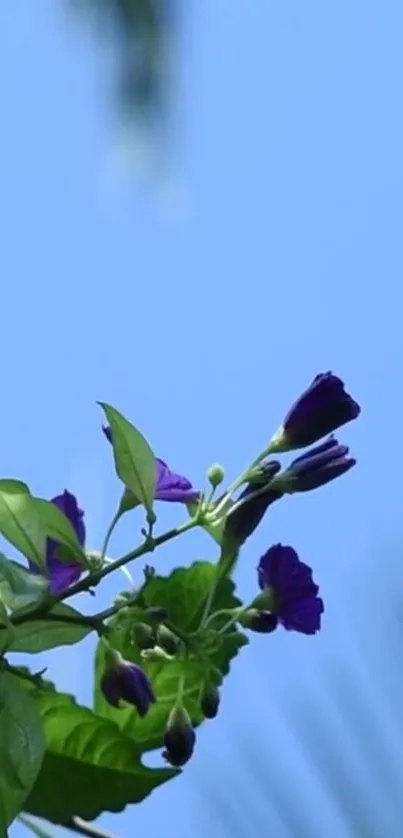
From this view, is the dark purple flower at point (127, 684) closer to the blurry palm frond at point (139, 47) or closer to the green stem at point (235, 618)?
the green stem at point (235, 618)

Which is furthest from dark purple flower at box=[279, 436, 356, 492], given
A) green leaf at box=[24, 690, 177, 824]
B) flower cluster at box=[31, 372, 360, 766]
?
green leaf at box=[24, 690, 177, 824]

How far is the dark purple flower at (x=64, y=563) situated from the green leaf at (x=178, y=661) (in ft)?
0.09

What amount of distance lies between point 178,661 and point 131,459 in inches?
2.7

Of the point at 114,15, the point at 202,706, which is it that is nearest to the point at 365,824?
the point at 202,706

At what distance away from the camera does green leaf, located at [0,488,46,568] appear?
19.6 inches

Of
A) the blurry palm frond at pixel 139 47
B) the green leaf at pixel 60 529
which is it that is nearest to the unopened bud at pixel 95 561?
the green leaf at pixel 60 529

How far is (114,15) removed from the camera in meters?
1.37

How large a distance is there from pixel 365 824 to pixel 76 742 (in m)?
0.11

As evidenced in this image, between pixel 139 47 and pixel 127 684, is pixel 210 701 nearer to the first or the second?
pixel 127 684

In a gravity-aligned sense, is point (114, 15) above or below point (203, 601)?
above

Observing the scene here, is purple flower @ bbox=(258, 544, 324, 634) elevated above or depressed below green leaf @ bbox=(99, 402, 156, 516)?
below

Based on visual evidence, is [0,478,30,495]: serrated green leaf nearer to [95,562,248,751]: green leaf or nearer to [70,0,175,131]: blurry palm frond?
[95,562,248,751]: green leaf

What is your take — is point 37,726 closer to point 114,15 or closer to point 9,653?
point 9,653

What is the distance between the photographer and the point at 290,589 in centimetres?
53
